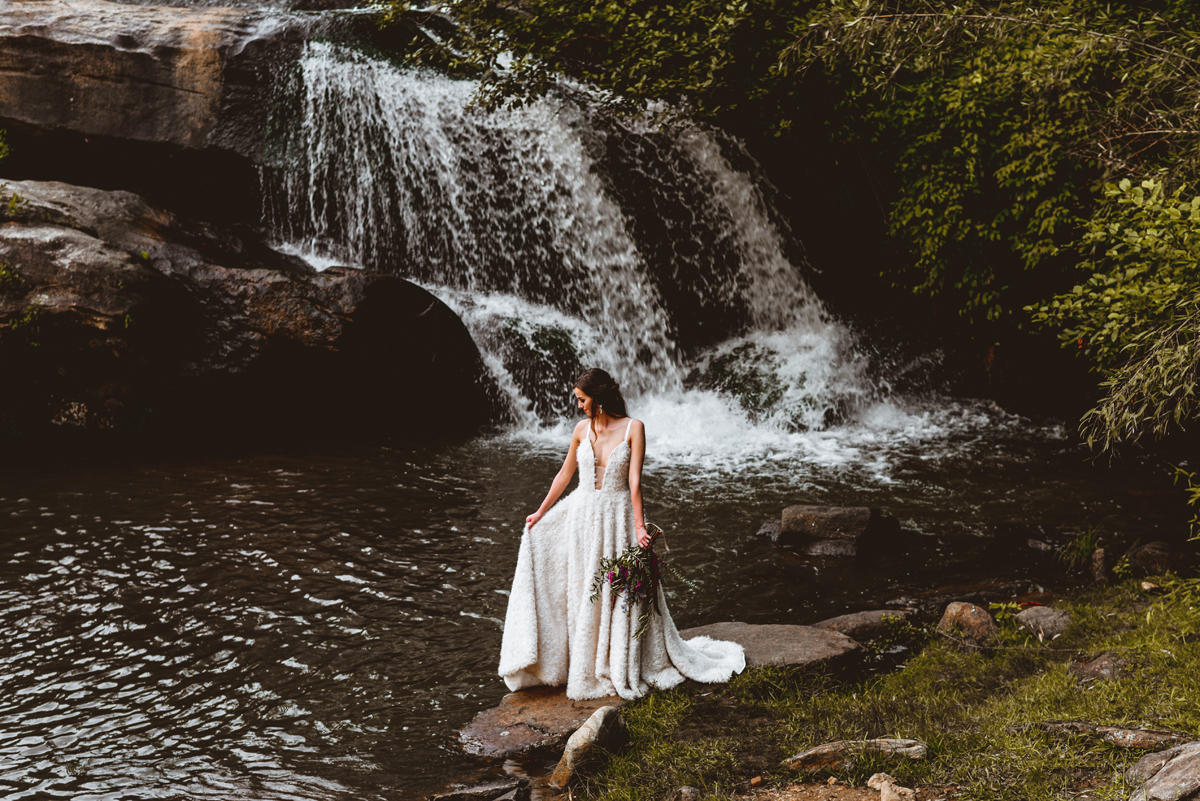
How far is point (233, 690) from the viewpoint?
Answer: 609 cm

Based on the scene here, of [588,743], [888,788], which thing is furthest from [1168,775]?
→ [588,743]

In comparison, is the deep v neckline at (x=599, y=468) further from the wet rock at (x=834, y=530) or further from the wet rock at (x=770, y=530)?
the wet rock at (x=770, y=530)

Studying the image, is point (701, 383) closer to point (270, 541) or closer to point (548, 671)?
point (270, 541)

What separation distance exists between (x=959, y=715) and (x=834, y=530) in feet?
13.1

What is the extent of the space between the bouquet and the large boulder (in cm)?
868

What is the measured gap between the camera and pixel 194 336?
42.5 feet

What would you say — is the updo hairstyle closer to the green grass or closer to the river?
the green grass

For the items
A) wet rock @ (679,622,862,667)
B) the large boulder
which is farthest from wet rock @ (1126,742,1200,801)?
the large boulder

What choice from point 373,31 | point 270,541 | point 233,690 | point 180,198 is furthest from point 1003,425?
point 180,198

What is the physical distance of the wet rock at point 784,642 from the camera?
586 cm

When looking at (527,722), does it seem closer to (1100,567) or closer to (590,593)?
(590,593)

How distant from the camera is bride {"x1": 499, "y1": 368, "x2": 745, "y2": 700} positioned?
559cm

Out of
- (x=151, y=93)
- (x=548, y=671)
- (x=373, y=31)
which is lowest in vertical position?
(x=548, y=671)

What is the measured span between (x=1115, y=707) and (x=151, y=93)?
55.3ft
